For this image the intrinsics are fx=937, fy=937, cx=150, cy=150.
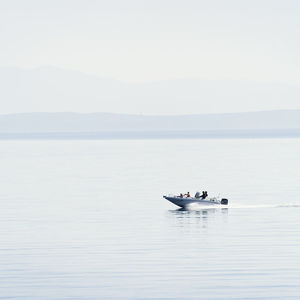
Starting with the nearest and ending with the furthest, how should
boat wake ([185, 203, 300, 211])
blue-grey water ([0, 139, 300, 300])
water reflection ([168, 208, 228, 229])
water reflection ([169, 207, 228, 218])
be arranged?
1. blue-grey water ([0, 139, 300, 300])
2. water reflection ([168, 208, 228, 229])
3. water reflection ([169, 207, 228, 218])
4. boat wake ([185, 203, 300, 211])

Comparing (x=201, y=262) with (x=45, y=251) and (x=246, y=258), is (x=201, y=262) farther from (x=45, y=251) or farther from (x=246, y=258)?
(x=45, y=251)

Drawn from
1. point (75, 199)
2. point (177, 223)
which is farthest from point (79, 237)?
point (75, 199)

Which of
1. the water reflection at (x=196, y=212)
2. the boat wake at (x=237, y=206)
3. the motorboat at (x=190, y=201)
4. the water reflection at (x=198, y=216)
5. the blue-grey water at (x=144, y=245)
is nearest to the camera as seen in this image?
the blue-grey water at (x=144, y=245)

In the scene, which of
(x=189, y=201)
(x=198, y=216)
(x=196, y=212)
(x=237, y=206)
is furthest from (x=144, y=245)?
(x=237, y=206)

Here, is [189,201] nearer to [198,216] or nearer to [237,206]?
[198,216]

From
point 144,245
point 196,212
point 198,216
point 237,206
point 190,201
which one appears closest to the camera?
point 144,245

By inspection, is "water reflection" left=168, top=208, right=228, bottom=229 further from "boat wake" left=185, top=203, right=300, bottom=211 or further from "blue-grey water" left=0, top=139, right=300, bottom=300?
"boat wake" left=185, top=203, right=300, bottom=211

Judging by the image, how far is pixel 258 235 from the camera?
83000 millimetres

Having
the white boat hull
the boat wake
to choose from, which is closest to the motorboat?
the white boat hull

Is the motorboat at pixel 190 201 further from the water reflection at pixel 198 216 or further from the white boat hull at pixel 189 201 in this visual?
the water reflection at pixel 198 216

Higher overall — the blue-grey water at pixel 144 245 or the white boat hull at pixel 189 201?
the white boat hull at pixel 189 201

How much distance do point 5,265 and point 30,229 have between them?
22724 mm

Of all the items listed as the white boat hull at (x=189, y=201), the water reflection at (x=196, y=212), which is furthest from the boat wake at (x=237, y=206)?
the white boat hull at (x=189, y=201)

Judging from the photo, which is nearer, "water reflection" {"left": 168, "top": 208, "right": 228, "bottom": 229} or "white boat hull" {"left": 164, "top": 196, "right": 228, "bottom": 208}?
"water reflection" {"left": 168, "top": 208, "right": 228, "bottom": 229}
